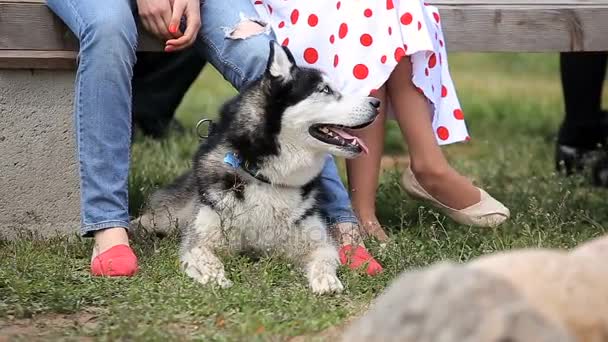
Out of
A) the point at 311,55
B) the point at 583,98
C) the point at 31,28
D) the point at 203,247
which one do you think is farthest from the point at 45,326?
the point at 583,98

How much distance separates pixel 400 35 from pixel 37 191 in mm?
1581

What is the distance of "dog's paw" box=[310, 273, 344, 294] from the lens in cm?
366

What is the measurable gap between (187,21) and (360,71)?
2.27 ft

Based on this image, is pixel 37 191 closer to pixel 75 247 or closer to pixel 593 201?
pixel 75 247

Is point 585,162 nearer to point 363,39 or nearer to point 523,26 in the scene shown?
point 523,26

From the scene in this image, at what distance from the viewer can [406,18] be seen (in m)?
4.10

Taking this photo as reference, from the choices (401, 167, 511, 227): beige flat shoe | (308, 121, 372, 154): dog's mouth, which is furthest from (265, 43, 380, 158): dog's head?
(401, 167, 511, 227): beige flat shoe

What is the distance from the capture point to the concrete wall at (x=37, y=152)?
4273 millimetres

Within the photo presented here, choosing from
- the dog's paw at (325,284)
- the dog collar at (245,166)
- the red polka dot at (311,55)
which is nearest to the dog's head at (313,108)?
the dog collar at (245,166)

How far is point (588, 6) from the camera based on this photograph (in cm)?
457

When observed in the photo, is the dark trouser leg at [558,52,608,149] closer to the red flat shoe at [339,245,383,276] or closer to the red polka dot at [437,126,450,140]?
the red polka dot at [437,126,450,140]

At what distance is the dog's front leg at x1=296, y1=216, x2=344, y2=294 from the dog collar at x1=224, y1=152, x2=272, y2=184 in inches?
9.4

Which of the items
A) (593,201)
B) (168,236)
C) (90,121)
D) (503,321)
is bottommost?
(593,201)

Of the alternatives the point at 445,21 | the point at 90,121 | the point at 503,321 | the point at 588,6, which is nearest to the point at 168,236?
the point at 90,121
